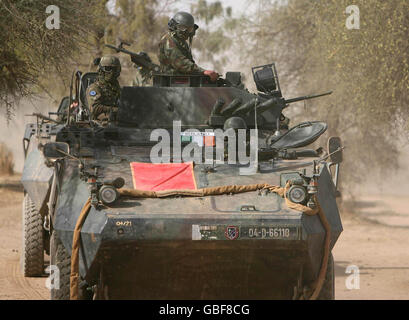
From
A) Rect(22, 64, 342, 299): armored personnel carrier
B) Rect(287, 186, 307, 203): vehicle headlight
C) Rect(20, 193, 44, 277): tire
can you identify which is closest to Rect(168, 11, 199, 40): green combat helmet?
Rect(22, 64, 342, 299): armored personnel carrier

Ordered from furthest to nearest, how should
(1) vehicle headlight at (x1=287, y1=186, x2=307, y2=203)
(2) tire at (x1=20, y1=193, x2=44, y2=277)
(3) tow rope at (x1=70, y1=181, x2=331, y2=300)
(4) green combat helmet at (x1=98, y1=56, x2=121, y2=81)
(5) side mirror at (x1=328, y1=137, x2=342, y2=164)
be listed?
(2) tire at (x1=20, y1=193, x2=44, y2=277)
(4) green combat helmet at (x1=98, y1=56, x2=121, y2=81)
(5) side mirror at (x1=328, y1=137, x2=342, y2=164)
(1) vehicle headlight at (x1=287, y1=186, x2=307, y2=203)
(3) tow rope at (x1=70, y1=181, x2=331, y2=300)

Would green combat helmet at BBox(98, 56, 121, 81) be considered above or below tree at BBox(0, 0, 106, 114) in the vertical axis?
below

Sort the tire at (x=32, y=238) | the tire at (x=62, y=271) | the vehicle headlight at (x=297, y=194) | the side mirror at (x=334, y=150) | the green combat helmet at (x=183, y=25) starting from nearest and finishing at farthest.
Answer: the vehicle headlight at (x=297, y=194)
the tire at (x=62, y=271)
the side mirror at (x=334, y=150)
the green combat helmet at (x=183, y=25)
the tire at (x=32, y=238)

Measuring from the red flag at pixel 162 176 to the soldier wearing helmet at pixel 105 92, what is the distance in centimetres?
177

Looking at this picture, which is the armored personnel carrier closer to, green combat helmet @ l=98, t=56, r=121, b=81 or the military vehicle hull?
the military vehicle hull

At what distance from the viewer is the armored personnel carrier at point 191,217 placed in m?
6.52

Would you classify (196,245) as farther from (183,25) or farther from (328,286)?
(183,25)

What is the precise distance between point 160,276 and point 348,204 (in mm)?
17651

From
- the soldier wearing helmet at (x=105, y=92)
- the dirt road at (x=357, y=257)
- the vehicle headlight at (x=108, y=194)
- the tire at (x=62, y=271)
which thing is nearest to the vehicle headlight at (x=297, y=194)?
the vehicle headlight at (x=108, y=194)

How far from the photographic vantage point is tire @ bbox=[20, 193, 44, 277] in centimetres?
1016

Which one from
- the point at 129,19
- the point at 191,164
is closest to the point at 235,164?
the point at 191,164

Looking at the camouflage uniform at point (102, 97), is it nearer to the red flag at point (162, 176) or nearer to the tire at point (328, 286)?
the red flag at point (162, 176)

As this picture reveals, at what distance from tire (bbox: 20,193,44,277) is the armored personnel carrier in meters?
2.32

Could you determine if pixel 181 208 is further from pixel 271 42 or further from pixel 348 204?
pixel 348 204
